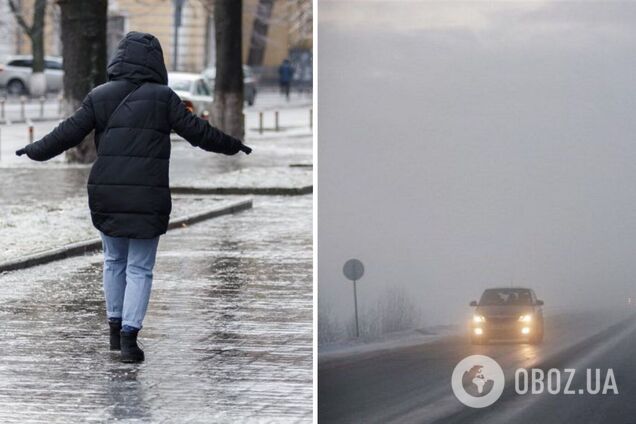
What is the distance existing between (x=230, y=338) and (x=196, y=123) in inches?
60.8

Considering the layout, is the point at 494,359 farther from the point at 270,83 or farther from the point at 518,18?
the point at 270,83

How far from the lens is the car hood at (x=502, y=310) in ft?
20.3

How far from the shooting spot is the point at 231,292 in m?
12.2

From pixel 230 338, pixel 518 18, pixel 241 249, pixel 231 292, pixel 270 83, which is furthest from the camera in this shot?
pixel 270 83

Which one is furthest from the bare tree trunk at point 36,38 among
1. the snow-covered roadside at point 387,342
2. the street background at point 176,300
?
the snow-covered roadside at point 387,342

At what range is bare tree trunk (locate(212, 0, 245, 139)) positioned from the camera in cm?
3238

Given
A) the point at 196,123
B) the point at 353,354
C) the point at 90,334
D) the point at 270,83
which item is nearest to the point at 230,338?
the point at 90,334

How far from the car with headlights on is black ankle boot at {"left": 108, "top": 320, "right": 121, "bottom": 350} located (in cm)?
365

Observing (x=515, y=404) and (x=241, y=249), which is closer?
(x=515, y=404)

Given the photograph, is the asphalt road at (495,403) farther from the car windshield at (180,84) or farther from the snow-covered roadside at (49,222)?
the car windshield at (180,84)

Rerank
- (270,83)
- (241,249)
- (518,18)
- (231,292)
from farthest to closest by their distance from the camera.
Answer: (270,83)
(241,249)
(231,292)
(518,18)

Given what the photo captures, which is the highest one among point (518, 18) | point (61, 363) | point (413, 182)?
point (518, 18)

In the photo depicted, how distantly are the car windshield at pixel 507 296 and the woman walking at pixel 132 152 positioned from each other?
10.3 feet

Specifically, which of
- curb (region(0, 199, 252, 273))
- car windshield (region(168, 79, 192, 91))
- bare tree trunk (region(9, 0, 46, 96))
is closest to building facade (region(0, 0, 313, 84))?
bare tree trunk (region(9, 0, 46, 96))
